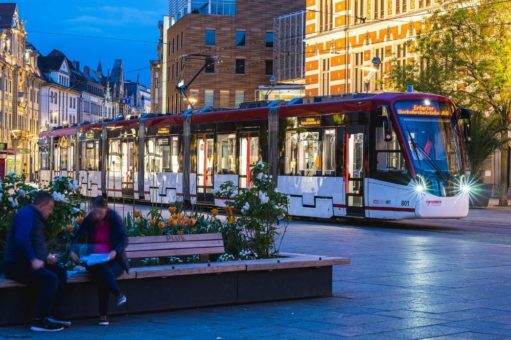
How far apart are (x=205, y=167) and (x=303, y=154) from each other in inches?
238

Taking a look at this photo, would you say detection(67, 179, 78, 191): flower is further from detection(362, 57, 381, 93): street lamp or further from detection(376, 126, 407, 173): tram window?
detection(362, 57, 381, 93): street lamp

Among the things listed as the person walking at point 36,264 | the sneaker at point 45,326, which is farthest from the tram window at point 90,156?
the sneaker at point 45,326

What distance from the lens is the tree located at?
137ft

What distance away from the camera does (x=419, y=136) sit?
26406 millimetres

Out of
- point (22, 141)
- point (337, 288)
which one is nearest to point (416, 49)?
point (337, 288)

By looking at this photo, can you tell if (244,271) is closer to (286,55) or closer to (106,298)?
(106,298)

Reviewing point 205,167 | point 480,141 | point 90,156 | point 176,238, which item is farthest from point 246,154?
point 176,238

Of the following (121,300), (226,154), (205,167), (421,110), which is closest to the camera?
(121,300)

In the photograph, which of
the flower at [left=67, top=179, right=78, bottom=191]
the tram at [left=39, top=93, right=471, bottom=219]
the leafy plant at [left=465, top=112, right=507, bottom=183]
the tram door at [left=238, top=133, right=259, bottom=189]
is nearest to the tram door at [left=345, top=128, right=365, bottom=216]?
the tram at [left=39, top=93, right=471, bottom=219]

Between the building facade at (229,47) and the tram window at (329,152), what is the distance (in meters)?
65.4

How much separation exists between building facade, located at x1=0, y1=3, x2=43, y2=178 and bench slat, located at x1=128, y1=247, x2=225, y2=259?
95.0 metres

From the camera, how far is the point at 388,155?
2681 cm

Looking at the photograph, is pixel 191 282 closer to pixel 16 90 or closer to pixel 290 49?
A: pixel 290 49

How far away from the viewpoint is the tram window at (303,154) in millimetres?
29016
